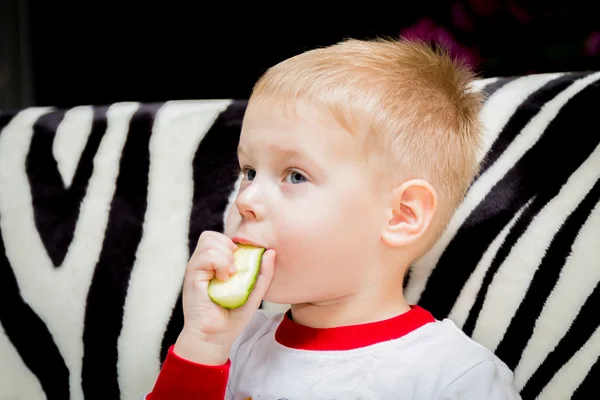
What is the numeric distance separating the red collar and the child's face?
8 cm

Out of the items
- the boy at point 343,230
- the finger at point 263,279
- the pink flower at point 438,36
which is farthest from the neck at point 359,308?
the pink flower at point 438,36

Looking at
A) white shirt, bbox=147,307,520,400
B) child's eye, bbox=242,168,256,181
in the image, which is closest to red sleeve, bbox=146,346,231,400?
white shirt, bbox=147,307,520,400

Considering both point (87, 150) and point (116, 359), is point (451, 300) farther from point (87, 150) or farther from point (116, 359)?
point (87, 150)

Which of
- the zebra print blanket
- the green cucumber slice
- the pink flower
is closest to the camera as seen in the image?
the green cucumber slice

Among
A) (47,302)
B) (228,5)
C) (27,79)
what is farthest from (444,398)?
(27,79)

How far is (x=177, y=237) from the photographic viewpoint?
120 cm

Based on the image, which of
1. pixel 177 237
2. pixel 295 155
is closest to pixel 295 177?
pixel 295 155

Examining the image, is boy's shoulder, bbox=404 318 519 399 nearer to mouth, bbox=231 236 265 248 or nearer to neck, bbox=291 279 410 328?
neck, bbox=291 279 410 328

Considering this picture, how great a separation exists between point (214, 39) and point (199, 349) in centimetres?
143

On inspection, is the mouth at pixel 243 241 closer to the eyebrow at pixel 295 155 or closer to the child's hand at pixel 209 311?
the child's hand at pixel 209 311

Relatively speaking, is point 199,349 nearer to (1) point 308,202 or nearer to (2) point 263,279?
(2) point 263,279

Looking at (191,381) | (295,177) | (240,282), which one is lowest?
(191,381)

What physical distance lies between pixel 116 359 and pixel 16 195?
0.37 m

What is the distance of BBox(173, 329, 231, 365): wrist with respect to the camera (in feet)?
2.86
